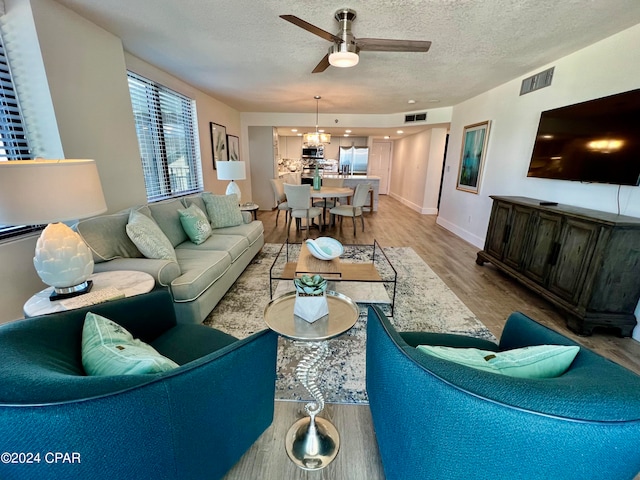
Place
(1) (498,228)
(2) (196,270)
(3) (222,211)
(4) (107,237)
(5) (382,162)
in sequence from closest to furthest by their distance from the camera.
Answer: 1. (4) (107,237)
2. (2) (196,270)
3. (1) (498,228)
4. (3) (222,211)
5. (5) (382,162)

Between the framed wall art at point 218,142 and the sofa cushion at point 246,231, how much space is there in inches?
84.6

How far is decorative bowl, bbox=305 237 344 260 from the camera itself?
105 inches

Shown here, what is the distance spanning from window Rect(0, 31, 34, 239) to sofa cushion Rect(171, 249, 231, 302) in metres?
1.07

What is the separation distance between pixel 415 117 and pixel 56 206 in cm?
631

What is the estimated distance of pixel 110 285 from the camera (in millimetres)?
1698

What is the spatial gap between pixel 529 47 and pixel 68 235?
4.10 m

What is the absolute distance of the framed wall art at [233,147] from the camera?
5.91m

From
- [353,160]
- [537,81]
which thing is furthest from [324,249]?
[353,160]

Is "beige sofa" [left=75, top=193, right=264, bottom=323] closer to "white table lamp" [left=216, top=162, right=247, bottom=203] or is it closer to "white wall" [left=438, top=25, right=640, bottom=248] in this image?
"white table lamp" [left=216, top=162, right=247, bottom=203]

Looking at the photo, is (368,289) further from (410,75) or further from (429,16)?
(410,75)

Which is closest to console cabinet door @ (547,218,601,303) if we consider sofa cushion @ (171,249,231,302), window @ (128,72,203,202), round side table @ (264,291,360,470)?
round side table @ (264,291,360,470)

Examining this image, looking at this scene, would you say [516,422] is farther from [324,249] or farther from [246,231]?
[246,231]

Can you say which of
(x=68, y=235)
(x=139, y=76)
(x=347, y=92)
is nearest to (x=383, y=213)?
(x=347, y=92)

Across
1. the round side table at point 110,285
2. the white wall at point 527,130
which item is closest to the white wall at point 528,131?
the white wall at point 527,130
